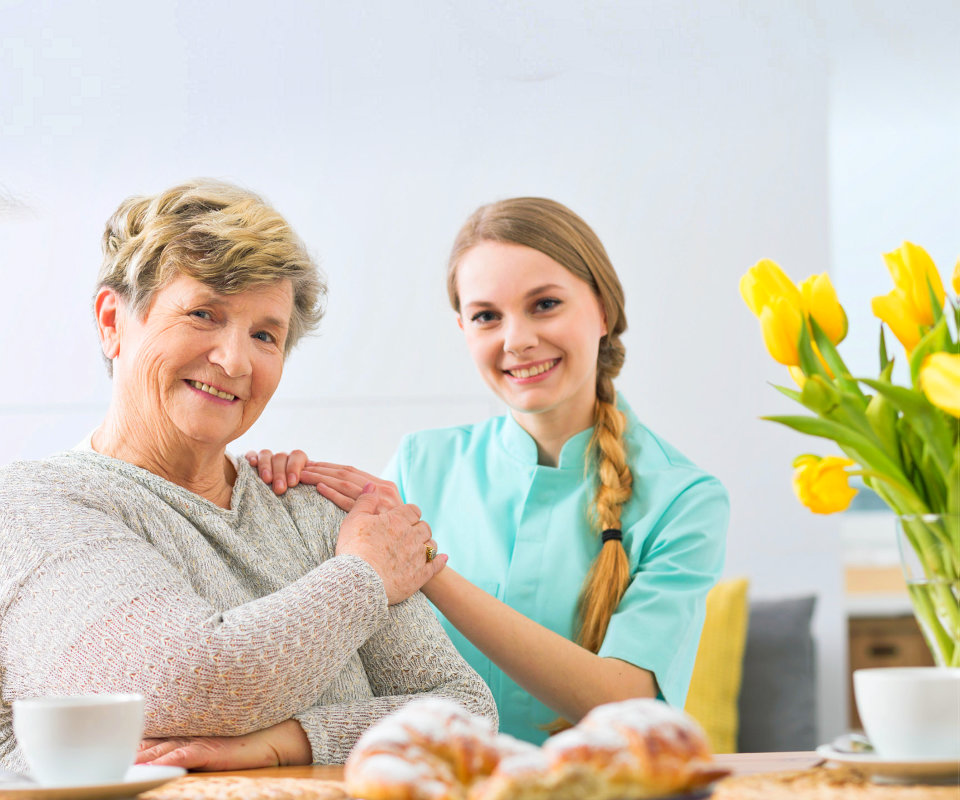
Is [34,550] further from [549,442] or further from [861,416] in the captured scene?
[549,442]

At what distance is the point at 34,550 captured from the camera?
3.22 feet

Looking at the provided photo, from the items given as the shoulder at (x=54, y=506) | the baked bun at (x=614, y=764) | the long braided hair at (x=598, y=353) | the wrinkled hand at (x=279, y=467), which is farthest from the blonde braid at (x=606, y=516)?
the baked bun at (x=614, y=764)

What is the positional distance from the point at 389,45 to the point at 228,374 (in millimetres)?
2409

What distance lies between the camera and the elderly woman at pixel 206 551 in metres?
0.93

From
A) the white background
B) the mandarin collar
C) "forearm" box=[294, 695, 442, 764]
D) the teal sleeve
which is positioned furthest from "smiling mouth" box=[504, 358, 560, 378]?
the white background

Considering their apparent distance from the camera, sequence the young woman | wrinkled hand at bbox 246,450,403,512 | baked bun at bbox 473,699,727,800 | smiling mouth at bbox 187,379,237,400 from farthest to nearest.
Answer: the young woman → wrinkled hand at bbox 246,450,403,512 → smiling mouth at bbox 187,379,237,400 → baked bun at bbox 473,699,727,800

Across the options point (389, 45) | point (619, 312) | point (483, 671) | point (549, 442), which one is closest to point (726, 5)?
point (389, 45)

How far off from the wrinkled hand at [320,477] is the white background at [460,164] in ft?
5.51

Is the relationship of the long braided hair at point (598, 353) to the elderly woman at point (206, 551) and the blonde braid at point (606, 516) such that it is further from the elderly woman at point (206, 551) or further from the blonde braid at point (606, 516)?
the elderly woman at point (206, 551)

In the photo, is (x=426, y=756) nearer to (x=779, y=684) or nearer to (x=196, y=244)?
(x=196, y=244)

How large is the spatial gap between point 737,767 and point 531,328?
997mm

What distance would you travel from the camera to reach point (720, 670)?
275 centimetres

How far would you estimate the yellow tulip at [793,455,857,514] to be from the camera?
837mm

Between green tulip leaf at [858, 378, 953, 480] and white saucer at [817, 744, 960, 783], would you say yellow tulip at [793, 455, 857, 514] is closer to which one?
green tulip leaf at [858, 378, 953, 480]
